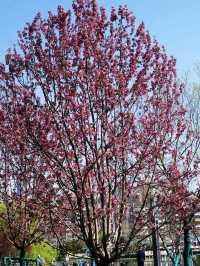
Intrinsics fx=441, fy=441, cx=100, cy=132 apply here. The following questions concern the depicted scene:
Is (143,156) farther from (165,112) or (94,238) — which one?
(94,238)

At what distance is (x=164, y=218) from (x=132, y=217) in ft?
2.51

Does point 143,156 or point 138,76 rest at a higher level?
point 138,76

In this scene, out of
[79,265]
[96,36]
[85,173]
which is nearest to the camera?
[85,173]

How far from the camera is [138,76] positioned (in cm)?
892

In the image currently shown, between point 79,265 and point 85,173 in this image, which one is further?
point 79,265

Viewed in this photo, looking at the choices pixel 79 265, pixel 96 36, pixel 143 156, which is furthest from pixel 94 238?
pixel 79 265

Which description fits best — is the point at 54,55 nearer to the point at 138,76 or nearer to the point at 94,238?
the point at 138,76

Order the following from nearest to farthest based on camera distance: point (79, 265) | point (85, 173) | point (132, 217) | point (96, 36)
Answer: point (85, 173)
point (96, 36)
point (132, 217)
point (79, 265)

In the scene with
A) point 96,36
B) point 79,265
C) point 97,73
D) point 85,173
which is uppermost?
point 96,36

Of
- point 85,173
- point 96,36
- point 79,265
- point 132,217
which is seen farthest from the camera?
point 79,265

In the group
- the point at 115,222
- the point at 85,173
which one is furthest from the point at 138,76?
the point at 115,222

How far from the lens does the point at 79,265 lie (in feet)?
82.7

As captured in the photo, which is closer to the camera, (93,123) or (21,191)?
(93,123)

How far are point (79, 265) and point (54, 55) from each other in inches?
741
